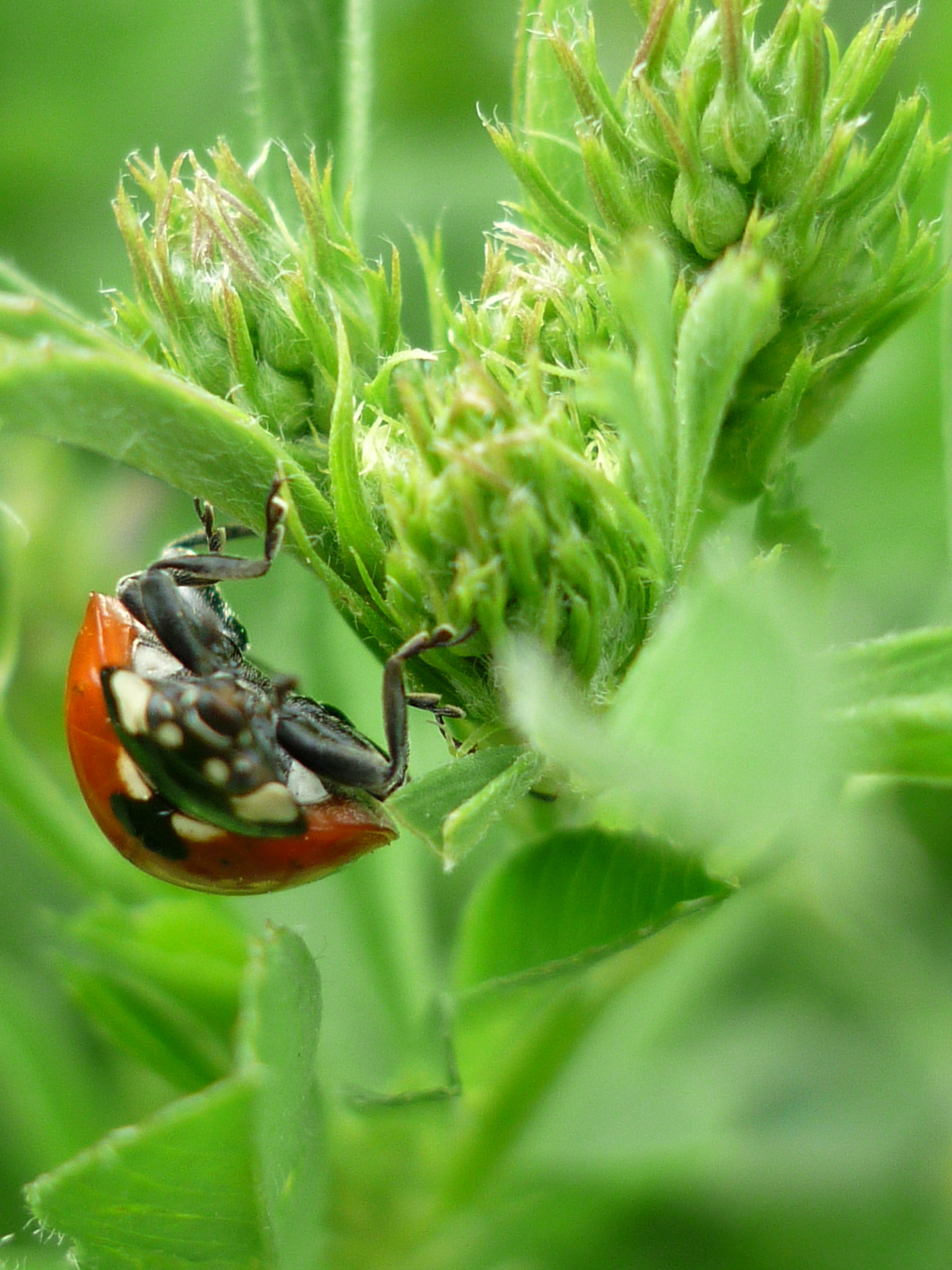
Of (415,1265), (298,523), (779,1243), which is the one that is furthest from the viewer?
(779,1243)

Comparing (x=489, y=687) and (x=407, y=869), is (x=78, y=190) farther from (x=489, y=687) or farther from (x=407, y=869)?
(x=489, y=687)

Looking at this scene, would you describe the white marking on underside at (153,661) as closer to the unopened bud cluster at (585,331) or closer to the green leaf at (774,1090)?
the unopened bud cluster at (585,331)

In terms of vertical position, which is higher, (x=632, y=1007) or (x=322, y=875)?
(x=322, y=875)

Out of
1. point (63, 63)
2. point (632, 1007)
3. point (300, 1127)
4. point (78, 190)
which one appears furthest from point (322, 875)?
point (63, 63)

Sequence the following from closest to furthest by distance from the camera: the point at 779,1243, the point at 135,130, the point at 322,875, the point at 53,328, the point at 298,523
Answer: the point at 53,328 → the point at 298,523 → the point at 322,875 → the point at 779,1243 → the point at 135,130

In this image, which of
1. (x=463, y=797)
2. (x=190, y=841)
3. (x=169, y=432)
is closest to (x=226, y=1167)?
(x=463, y=797)

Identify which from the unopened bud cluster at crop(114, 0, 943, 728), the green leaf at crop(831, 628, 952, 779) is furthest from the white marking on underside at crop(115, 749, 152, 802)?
the green leaf at crop(831, 628, 952, 779)

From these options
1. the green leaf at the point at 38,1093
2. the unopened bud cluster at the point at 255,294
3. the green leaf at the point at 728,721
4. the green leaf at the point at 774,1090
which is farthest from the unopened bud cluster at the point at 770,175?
the green leaf at the point at 38,1093
